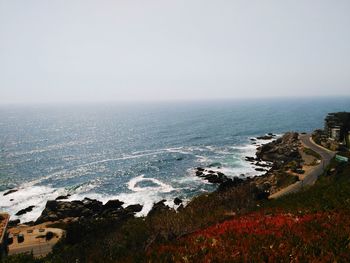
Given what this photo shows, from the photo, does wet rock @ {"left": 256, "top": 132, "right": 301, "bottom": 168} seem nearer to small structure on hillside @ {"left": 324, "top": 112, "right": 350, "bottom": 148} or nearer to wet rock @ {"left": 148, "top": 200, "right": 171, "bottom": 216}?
small structure on hillside @ {"left": 324, "top": 112, "right": 350, "bottom": 148}

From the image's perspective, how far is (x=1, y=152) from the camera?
10381cm

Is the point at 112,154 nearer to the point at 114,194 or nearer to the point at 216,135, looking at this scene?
the point at 114,194

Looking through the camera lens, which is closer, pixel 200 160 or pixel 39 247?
pixel 39 247

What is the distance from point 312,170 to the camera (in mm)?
63125

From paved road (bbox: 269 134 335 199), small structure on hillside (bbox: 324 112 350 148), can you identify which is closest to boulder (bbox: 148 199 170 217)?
paved road (bbox: 269 134 335 199)

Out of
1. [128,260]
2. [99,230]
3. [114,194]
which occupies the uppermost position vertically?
[128,260]

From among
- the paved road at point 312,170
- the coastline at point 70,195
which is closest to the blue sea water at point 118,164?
the coastline at point 70,195

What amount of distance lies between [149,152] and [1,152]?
5158 cm

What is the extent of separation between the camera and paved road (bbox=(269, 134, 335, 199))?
5004cm

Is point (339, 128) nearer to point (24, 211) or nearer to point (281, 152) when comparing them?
point (281, 152)

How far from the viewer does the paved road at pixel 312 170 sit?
164ft

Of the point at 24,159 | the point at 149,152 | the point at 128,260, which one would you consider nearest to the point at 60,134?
the point at 24,159

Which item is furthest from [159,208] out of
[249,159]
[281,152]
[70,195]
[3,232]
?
[281,152]

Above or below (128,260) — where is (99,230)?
below
